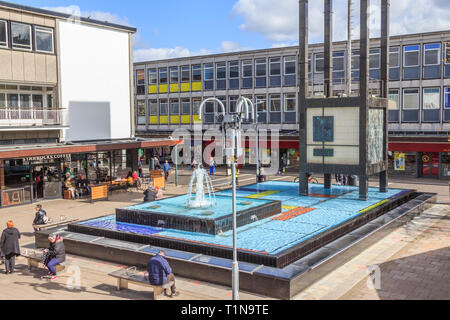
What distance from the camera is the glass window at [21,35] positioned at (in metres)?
26.0

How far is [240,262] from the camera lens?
43.5ft

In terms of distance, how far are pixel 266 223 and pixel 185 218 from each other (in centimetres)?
314

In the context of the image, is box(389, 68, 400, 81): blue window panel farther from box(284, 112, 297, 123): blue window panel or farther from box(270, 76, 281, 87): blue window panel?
box(270, 76, 281, 87): blue window panel

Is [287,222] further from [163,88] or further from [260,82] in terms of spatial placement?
[163,88]

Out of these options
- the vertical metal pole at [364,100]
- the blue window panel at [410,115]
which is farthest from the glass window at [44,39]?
the blue window panel at [410,115]

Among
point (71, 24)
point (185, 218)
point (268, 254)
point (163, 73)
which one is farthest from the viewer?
point (163, 73)

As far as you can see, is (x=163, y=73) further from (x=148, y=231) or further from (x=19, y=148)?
(x=148, y=231)

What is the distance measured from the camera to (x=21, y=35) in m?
26.5

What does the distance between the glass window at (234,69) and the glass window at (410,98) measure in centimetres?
1550

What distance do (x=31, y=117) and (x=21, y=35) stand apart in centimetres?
458

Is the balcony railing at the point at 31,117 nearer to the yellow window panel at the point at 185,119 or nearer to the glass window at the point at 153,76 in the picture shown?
the yellow window panel at the point at 185,119

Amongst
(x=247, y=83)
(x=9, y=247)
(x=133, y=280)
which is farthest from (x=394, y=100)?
(x=9, y=247)

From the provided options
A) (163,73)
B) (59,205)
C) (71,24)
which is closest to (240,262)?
(59,205)

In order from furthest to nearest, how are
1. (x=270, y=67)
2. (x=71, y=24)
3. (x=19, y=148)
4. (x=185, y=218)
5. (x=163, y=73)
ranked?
(x=163, y=73)
(x=270, y=67)
(x=71, y=24)
(x=19, y=148)
(x=185, y=218)
